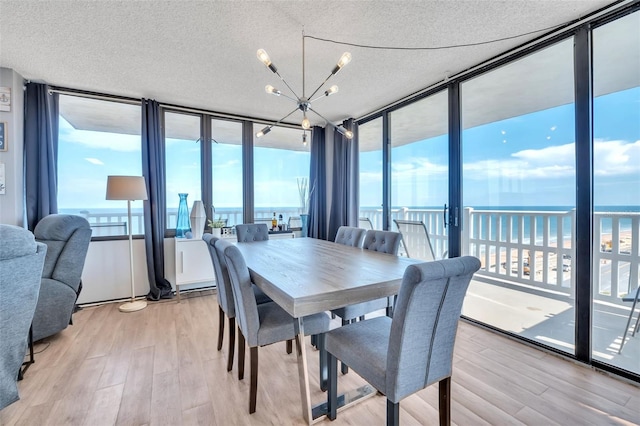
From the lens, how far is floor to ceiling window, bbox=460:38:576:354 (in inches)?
92.4

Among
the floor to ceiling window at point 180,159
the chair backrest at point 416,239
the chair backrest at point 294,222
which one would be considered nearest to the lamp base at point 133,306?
the floor to ceiling window at point 180,159

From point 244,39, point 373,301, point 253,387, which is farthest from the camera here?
point 244,39

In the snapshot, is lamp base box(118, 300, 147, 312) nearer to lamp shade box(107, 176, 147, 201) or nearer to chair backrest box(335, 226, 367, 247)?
lamp shade box(107, 176, 147, 201)

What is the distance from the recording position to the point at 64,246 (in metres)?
2.53

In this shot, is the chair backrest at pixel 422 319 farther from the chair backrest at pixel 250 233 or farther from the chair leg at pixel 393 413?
the chair backrest at pixel 250 233

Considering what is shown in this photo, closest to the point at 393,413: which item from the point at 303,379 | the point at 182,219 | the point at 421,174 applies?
the point at 303,379

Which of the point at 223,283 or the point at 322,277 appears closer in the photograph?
the point at 322,277

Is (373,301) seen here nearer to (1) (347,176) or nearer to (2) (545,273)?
(2) (545,273)

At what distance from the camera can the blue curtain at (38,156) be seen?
3023 mm

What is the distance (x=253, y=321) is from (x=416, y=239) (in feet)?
8.55

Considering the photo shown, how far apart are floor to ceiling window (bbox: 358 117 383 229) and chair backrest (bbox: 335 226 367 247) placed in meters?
1.25

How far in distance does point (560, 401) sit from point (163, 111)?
16.0 ft

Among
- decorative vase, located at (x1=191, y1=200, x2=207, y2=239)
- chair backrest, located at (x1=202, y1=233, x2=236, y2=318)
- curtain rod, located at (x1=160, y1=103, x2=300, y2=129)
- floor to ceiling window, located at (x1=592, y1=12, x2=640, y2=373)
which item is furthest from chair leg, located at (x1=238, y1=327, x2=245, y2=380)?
curtain rod, located at (x1=160, y1=103, x2=300, y2=129)

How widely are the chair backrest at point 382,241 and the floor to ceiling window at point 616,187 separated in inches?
57.1
